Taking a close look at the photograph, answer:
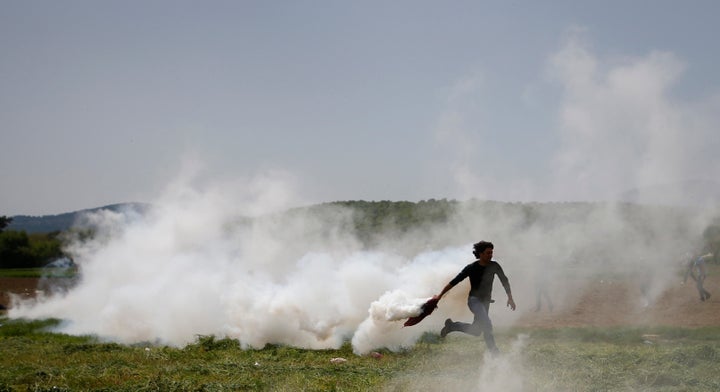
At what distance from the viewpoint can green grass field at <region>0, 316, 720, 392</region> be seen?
11.8 m

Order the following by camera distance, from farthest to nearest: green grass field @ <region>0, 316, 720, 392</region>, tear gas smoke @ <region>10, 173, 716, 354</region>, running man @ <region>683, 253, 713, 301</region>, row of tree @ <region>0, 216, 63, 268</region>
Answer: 1. row of tree @ <region>0, 216, 63, 268</region>
2. running man @ <region>683, 253, 713, 301</region>
3. tear gas smoke @ <region>10, 173, 716, 354</region>
4. green grass field @ <region>0, 316, 720, 392</region>

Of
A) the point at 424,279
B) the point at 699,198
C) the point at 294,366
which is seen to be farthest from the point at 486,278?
the point at 699,198

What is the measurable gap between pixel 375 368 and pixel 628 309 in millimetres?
19340

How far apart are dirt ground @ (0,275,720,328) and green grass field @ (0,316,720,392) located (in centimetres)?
453

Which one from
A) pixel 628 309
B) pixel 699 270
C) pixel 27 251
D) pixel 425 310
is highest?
pixel 27 251

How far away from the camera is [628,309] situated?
29.3m

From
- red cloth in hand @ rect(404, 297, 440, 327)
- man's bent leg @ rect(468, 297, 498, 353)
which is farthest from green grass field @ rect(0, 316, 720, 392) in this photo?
red cloth in hand @ rect(404, 297, 440, 327)

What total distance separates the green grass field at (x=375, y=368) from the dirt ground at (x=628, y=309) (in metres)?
4.53

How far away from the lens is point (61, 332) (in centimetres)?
2739

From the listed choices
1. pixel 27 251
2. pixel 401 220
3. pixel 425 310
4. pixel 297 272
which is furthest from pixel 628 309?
pixel 27 251

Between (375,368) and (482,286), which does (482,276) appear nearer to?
(482,286)

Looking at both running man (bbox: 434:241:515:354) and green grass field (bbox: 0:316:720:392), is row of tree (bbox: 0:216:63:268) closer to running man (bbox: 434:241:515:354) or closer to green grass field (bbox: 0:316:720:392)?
green grass field (bbox: 0:316:720:392)

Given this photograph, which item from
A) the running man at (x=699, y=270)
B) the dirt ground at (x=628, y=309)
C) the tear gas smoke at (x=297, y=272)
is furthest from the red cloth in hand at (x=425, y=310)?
the running man at (x=699, y=270)

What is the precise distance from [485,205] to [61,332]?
2111 cm
